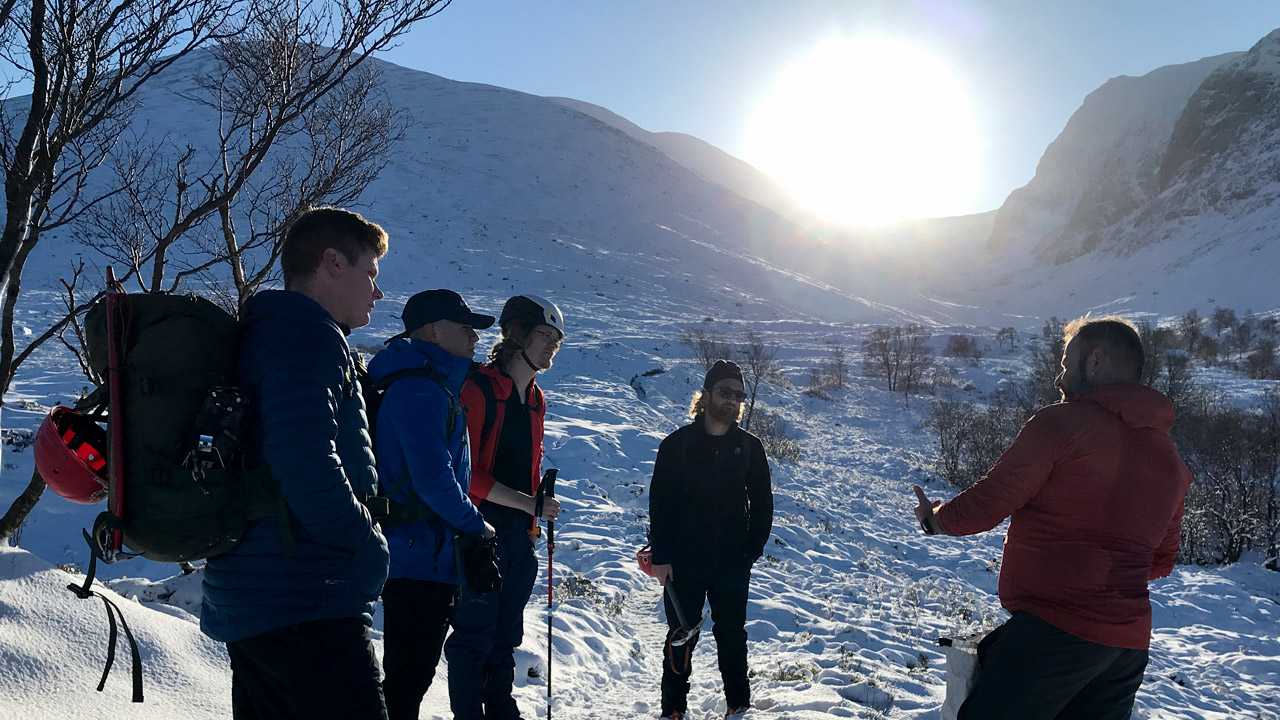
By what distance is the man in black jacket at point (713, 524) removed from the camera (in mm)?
4039

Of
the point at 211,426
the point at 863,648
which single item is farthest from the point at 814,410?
the point at 211,426

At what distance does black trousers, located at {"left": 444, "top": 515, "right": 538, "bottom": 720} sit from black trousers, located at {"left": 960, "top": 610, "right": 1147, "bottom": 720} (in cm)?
217

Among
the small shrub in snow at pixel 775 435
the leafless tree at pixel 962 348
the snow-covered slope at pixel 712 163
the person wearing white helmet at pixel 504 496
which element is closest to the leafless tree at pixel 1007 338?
the leafless tree at pixel 962 348

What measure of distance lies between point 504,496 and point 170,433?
6.24ft

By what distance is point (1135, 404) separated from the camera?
2.42 m

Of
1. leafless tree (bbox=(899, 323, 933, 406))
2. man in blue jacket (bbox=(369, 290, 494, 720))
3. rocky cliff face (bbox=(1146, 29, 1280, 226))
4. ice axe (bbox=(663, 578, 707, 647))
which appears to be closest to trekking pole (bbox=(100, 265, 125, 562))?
man in blue jacket (bbox=(369, 290, 494, 720))

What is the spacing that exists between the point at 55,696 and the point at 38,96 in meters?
3.07

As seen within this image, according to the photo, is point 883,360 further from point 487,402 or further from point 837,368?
point 487,402

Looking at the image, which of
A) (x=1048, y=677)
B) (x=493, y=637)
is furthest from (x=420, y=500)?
(x=1048, y=677)

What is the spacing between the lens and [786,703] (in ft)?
15.2

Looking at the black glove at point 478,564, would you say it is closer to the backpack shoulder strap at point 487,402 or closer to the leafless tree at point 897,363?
the backpack shoulder strap at point 487,402

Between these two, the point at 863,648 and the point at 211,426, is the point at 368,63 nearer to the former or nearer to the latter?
the point at 211,426

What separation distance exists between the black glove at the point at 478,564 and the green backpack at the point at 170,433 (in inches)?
49.8

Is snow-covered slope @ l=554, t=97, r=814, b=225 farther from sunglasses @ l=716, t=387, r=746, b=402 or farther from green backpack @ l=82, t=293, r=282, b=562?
green backpack @ l=82, t=293, r=282, b=562
